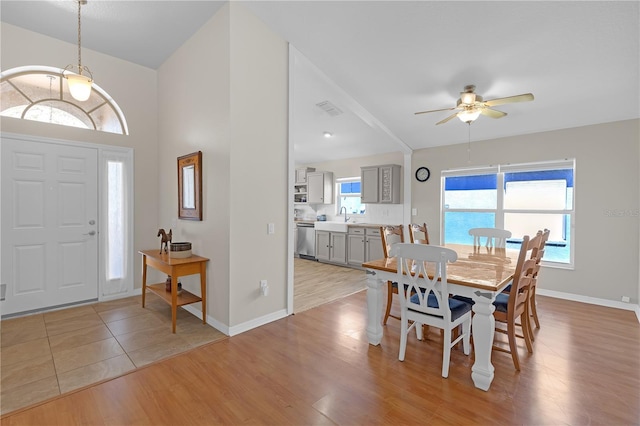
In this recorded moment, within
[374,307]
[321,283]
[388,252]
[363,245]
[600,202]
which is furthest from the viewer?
[363,245]

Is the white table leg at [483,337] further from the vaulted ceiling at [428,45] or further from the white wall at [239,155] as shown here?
the vaulted ceiling at [428,45]

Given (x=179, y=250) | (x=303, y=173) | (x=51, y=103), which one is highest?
(x=51, y=103)

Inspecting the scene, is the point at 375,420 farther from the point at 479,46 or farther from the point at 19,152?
the point at 19,152

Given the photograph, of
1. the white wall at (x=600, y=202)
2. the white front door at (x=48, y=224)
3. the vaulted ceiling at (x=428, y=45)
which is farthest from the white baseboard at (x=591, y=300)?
the white front door at (x=48, y=224)

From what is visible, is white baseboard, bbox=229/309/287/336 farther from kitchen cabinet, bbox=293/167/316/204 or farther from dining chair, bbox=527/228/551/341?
kitchen cabinet, bbox=293/167/316/204

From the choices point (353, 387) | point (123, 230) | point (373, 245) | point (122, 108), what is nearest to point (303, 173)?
point (373, 245)

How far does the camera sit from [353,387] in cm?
198

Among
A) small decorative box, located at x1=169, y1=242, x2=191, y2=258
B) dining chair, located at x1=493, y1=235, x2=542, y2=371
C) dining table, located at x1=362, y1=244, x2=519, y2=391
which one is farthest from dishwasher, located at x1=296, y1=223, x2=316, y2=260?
dining chair, located at x1=493, y1=235, x2=542, y2=371

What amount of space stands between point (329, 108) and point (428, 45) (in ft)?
6.07

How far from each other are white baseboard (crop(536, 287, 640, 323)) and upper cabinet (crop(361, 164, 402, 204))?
2733 mm

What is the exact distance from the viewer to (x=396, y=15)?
2.58 metres

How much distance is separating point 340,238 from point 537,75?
13.4 feet

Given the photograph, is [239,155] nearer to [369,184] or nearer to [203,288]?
[203,288]

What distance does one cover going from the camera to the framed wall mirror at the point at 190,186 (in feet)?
10.2
